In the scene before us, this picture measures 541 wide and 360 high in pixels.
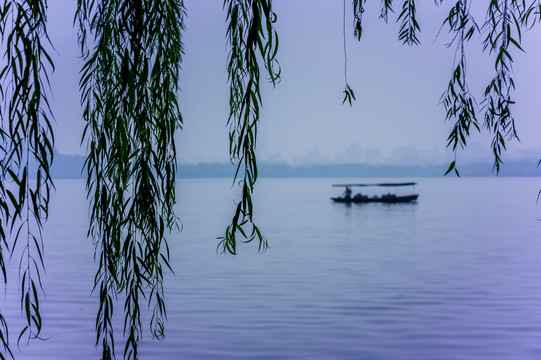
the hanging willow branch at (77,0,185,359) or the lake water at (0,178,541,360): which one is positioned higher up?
the hanging willow branch at (77,0,185,359)

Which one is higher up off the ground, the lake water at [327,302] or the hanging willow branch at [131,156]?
the hanging willow branch at [131,156]

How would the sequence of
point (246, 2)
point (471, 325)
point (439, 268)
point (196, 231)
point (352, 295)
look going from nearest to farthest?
1. point (246, 2)
2. point (471, 325)
3. point (352, 295)
4. point (439, 268)
5. point (196, 231)

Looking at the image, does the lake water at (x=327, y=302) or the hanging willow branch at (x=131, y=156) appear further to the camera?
the lake water at (x=327, y=302)

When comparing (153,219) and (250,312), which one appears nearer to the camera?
(153,219)

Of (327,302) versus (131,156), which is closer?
(131,156)

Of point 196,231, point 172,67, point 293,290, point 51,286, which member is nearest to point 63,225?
point 196,231

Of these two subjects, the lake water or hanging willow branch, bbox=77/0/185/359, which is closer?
hanging willow branch, bbox=77/0/185/359

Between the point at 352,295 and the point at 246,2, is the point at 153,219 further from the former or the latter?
the point at 352,295

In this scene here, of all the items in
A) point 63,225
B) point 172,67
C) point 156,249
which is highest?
point 172,67

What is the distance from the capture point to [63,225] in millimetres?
28203

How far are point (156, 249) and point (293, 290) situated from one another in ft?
29.1

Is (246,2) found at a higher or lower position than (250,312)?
higher

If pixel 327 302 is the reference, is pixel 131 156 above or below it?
above

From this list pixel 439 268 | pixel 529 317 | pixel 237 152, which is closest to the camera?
pixel 237 152
